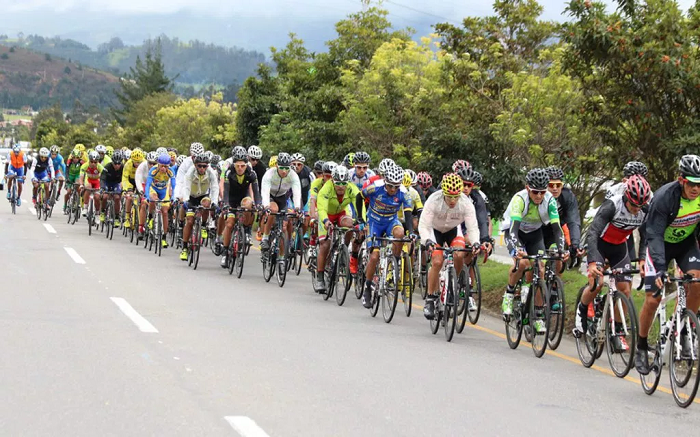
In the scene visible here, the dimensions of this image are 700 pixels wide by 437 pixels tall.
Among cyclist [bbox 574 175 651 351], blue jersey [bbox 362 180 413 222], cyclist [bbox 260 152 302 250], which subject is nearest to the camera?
cyclist [bbox 574 175 651 351]

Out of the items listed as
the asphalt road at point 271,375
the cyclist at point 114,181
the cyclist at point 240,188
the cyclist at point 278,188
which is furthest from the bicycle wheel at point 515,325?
the cyclist at point 114,181

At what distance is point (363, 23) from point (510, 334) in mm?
27775

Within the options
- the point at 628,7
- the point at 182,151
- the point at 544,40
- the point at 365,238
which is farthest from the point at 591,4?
the point at 182,151

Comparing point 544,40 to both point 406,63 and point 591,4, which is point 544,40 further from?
point 591,4

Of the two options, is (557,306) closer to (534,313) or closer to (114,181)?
(534,313)

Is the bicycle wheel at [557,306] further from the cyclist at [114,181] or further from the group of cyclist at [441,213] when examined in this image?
the cyclist at [114,181]

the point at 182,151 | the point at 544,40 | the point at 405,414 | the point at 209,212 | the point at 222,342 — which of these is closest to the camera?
the point at 405,414

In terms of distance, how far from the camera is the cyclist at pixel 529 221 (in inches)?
434

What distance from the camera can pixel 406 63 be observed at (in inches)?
1255

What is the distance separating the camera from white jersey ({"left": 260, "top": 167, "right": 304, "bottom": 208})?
16.6 meters

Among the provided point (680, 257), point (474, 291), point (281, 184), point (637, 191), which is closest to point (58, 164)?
point (281, 184)

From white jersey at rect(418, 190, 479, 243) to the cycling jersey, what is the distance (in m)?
1.85

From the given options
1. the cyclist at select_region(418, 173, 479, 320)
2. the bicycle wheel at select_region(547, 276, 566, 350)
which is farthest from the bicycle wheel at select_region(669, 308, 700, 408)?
the cyclist at select_region(418, 173, 479, 320)

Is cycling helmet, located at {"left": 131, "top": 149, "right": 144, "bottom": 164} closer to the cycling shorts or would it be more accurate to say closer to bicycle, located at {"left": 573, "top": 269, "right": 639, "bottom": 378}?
bicycle, located at {"left": 573, "top": 269, "right": 639, "bottom": 378}
